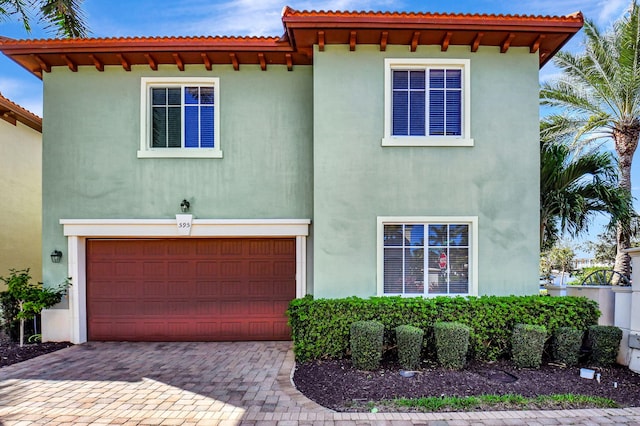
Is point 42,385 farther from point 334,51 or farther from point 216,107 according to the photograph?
point 334,51

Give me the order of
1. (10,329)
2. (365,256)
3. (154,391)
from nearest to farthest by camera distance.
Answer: (154,391), (365,256), (10,329)

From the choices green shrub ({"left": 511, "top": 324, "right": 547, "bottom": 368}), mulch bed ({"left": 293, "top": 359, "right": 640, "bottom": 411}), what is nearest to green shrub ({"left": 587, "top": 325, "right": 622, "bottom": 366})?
mulch bed ({"left": 293, "top": 359, "right": 640, "bottom": 411})

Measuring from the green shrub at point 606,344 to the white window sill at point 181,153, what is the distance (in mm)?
8650

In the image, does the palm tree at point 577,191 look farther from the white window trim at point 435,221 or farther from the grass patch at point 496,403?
the grass patch at point 496,403

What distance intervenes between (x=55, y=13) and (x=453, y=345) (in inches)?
602

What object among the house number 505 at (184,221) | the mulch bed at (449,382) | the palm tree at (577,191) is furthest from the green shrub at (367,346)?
the palm tree at (577,191)

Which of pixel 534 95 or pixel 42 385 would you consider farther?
pixel 534 95

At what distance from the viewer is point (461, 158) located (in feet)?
28.2

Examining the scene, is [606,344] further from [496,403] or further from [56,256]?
[56,256]

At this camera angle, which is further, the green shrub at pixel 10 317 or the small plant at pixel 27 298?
the green shrub at pixel 10 317

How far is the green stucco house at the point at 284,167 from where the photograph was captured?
8539mm

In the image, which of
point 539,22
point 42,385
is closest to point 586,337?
point 539,22

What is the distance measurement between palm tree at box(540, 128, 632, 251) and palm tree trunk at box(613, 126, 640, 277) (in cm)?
282

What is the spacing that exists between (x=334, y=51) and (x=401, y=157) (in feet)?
8.97
